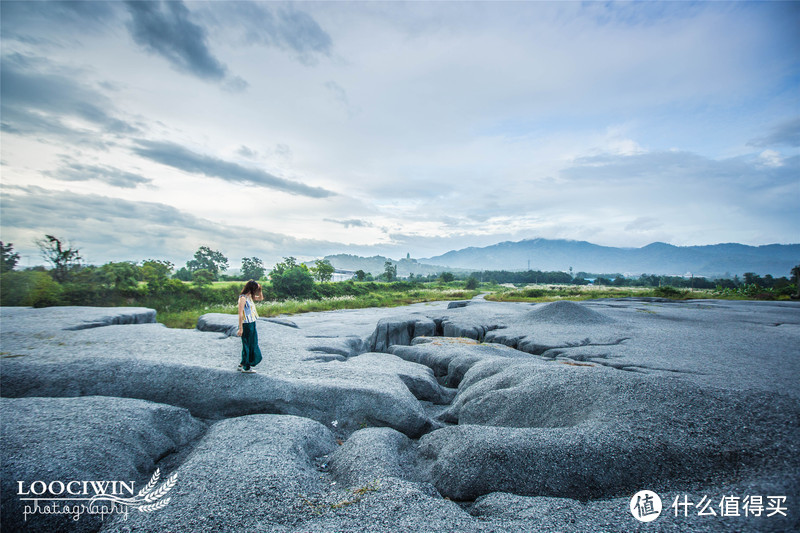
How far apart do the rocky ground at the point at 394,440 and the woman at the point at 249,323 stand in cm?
47

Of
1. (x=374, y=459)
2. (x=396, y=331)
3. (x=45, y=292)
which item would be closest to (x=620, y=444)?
(x=374, y=459)

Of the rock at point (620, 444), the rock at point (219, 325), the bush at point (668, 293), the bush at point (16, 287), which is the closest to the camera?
the rock at point (620, 444)

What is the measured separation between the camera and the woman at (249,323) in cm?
824

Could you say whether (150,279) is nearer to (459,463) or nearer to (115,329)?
(115,329)

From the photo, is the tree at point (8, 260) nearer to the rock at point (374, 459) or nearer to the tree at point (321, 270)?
the rock at point (374, 459)

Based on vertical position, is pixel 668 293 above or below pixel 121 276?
below

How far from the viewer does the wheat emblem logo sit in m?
4.32

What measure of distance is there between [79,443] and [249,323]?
3.70 metres

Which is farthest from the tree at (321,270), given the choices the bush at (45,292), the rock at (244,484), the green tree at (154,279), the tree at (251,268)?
the rock at (244,484)

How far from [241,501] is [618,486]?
5179mm

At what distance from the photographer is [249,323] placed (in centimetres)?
839

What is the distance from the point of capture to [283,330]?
16906 millimetres

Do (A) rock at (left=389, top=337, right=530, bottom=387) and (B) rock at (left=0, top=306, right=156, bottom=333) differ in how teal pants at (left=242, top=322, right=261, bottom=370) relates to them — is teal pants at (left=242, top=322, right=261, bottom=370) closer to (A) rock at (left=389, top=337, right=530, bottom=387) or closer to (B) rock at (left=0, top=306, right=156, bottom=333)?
(A) rock at (left=389, top=337, right=530, bottom=387)

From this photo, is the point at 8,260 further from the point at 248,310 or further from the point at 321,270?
the point at 321,270
